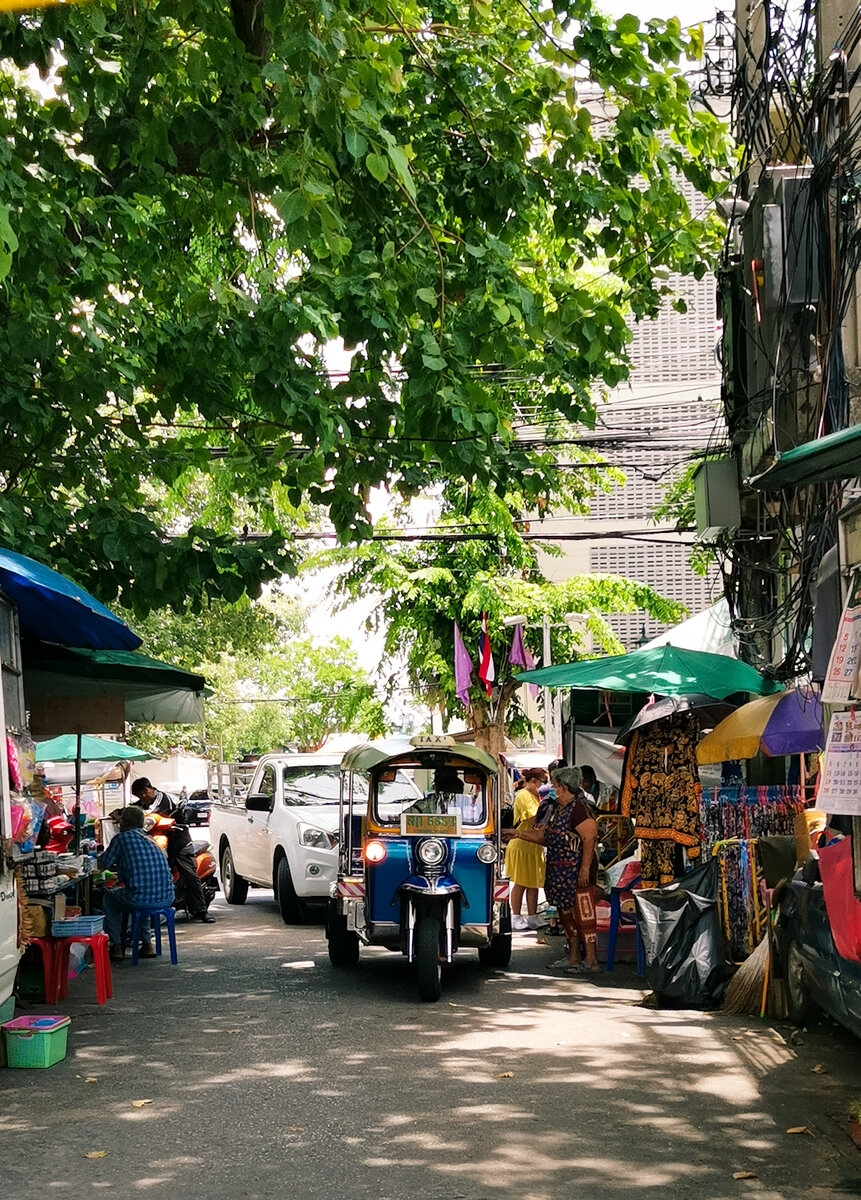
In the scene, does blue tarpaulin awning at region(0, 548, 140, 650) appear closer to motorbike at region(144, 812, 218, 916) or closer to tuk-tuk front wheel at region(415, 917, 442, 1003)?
tuk-tuk front wheel at region(415, 917, 442, 1003)

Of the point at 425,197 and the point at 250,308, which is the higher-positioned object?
the point at 425,197

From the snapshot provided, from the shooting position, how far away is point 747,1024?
923 cm

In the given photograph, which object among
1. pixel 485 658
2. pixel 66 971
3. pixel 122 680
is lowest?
pixel 66 971

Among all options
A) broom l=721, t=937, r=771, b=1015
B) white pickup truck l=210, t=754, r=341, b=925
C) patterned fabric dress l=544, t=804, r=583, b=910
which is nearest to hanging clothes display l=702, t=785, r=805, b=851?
patterned fabric dress l=544, t=804, r=583, b=910

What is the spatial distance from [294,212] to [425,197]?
162 inches

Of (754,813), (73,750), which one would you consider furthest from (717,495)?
(73,750)

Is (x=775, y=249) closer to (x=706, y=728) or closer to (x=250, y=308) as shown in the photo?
(x=250, y=308)

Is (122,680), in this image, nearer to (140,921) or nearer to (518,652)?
(140,921)

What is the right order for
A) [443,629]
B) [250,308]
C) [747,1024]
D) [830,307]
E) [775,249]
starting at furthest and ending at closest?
1. [443,629]
2. [775,249]
3. [830,307]
4. [747,1024]
5. [250,308]

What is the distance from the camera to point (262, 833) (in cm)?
1764

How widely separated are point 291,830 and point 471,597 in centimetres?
965

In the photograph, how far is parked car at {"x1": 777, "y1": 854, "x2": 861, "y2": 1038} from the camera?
24.0 ft

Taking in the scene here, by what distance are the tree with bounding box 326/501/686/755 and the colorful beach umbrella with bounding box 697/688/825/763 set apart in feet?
44.6

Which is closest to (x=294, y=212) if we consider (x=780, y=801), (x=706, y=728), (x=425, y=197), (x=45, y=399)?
(x=425, y=197)
